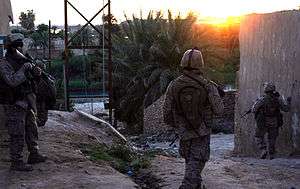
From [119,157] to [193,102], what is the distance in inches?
115

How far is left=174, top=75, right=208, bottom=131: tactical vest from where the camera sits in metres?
6.05

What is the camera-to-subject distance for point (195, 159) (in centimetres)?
613

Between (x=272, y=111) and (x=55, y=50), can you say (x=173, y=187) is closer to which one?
(x=272, y=111)

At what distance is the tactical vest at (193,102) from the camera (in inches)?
238

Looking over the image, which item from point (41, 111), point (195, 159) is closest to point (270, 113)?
point (41, 111)

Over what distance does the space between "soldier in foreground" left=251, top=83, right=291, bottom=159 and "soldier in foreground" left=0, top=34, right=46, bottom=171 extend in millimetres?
6275

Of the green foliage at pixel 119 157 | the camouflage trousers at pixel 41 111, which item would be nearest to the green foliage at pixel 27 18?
the camouflage trousers at pixel 41 111

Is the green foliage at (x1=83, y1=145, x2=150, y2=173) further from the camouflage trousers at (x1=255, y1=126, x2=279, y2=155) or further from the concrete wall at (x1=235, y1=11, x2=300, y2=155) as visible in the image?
the concrete wall at (x1=235, y1=11, x2=300, y2=155)

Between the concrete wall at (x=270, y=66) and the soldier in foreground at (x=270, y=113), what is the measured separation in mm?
407

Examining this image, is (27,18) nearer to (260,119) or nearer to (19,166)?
(260,119)

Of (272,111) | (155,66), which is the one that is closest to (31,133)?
(272,111)

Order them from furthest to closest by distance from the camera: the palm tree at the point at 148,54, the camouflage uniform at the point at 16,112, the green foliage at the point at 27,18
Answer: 1. the green foliage at the point at 27,18
2. the palm tree at the point at 148,54
3. the camouflage uniform at the point at 16,112

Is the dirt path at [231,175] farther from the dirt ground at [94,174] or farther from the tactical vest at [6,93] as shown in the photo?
the tactical vest at [6,93]

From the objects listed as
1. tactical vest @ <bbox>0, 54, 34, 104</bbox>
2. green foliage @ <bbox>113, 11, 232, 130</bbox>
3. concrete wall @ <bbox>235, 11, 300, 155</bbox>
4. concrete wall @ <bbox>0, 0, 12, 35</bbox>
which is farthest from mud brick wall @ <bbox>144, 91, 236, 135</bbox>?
tactical vest @ <bbox>0, 54, 34, 104</bbox>
